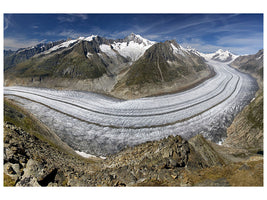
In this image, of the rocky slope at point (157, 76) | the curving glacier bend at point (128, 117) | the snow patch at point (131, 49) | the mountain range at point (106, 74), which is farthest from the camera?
the snow patch at point (131, 49)

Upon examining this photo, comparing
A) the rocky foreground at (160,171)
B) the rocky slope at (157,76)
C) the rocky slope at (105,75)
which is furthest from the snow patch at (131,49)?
the rocky foreground at (160,171)

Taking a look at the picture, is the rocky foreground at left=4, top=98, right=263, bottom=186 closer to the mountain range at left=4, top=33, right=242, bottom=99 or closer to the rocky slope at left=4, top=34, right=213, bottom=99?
the mountain range at left=4, top=33, right=242, bottom=99

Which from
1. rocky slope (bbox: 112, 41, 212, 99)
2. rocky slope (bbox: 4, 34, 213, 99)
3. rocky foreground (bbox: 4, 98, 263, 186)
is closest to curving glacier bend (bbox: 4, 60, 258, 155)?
rocky slope (bbox: 112, 41, 212, 99)

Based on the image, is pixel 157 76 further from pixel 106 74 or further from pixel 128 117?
pixel 128 117

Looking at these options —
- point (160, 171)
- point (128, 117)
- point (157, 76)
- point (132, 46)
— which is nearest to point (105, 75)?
point (157, 76)

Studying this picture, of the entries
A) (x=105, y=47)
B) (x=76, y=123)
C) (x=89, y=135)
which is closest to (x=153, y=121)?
(x=89, y=135)

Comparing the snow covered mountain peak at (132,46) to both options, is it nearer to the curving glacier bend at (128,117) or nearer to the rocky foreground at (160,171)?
the curving glacier bend at (128,117)

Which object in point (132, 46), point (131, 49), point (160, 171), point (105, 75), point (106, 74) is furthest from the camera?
point (132, 46)

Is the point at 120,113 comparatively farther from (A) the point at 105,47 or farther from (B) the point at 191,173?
(A) the point at 105,47
